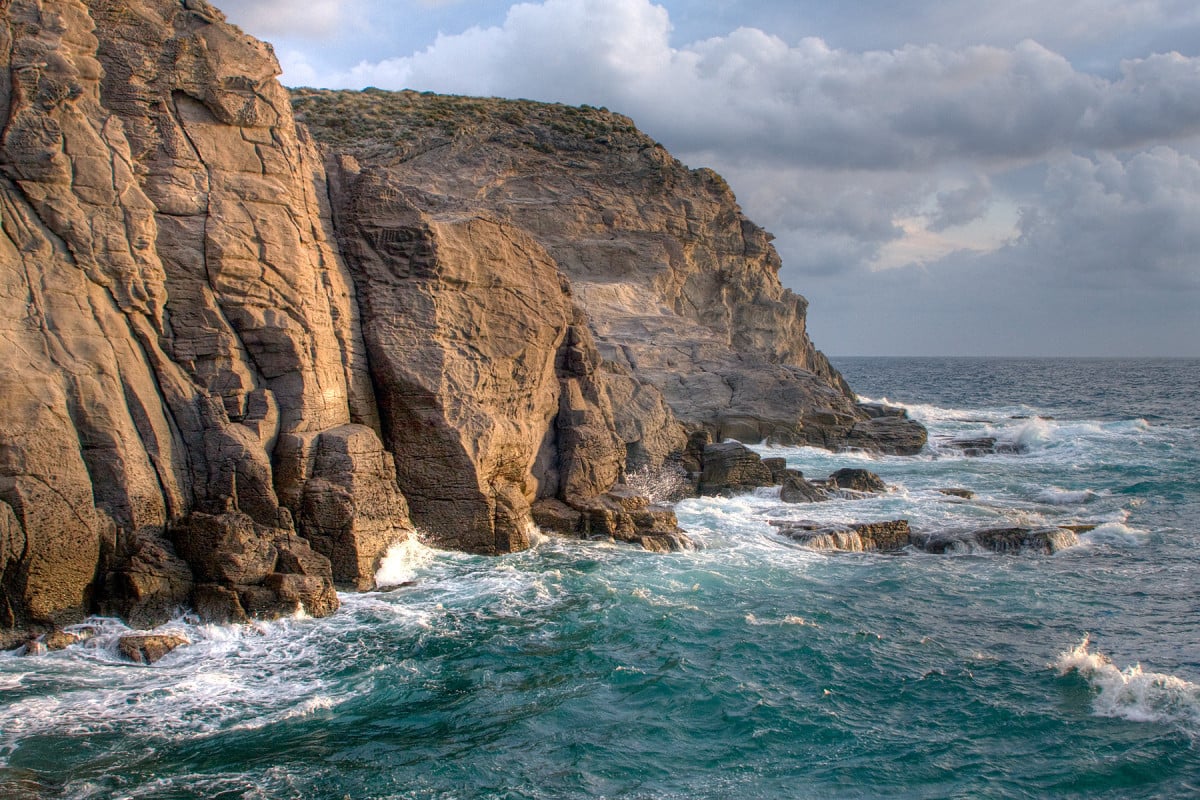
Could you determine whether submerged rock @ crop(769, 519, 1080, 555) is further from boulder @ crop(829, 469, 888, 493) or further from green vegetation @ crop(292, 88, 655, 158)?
green vegetation @ crop(292, 88, 655, 158)

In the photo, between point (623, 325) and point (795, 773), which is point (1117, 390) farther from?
point (795, 773)

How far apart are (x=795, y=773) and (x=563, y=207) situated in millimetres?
36726

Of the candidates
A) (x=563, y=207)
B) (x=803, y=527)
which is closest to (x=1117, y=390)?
(x=563, y=207)

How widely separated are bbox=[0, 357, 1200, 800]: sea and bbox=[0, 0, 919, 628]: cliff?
3.70 ft

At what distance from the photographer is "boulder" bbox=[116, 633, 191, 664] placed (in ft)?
41.0

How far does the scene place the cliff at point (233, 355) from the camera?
45.2 feet

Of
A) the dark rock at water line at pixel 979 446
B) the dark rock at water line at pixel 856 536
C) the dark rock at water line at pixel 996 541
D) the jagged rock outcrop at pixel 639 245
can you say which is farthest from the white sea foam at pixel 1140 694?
the dark rock at water line at pixel 979 446

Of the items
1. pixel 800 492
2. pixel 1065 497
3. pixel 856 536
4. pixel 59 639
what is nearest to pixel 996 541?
pixel 856 536

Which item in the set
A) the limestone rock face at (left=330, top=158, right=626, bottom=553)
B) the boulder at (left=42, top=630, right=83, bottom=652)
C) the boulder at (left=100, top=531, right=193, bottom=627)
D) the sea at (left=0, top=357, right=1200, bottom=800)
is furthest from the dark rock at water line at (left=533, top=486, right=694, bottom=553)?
the boulder at (left=42, top=630, right=83, bottom=652)

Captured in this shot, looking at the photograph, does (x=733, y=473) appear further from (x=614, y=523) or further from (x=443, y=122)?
(x=443, y=122)

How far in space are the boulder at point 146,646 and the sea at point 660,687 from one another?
18cm

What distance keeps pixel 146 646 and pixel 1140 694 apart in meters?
13.6

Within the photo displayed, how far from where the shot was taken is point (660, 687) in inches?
504

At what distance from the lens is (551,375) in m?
22.6
